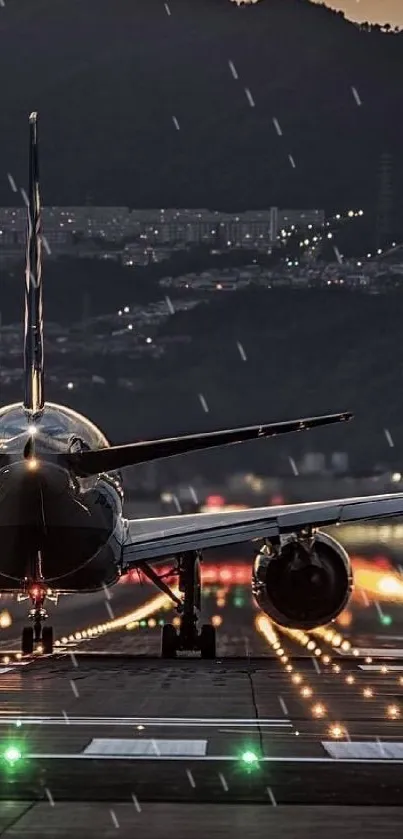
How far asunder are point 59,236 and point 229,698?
163619mm

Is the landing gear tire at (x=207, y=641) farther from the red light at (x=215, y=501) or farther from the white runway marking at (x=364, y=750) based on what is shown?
the red light at (x=215, y=501)

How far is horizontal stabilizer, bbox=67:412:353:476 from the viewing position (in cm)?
3164

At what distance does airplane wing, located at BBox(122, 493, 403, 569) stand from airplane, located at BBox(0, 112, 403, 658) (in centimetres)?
2

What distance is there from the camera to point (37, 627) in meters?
40.8

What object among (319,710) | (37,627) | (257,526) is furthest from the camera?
(257,526)

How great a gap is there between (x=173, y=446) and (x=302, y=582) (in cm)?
1100

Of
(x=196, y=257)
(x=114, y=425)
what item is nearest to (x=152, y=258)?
(x=196, y=257)

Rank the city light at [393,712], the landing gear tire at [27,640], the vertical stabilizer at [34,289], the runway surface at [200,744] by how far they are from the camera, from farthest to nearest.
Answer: the landing gear tire at [27,640], the vertical stabilizer at [34,289], the city light at [393,712], the runway surface at [200,744]

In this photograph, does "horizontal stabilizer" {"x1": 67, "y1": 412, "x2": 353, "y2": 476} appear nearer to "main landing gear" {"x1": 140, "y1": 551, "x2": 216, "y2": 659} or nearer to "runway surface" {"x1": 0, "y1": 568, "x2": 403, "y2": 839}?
"runway surface" {"x1": 0, "y1": 568, "x2": 403, "y2": 839}

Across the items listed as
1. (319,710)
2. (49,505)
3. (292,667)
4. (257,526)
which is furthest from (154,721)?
(257,526)

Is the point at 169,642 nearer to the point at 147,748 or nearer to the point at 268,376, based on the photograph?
the point at 147,748

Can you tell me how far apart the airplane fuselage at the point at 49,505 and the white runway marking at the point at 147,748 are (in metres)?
11.9

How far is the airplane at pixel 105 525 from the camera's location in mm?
34250

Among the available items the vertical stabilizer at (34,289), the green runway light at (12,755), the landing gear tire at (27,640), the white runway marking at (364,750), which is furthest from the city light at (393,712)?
the landing gear tire at (27,640)
